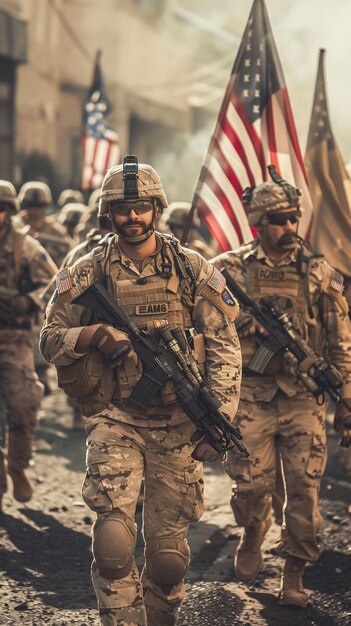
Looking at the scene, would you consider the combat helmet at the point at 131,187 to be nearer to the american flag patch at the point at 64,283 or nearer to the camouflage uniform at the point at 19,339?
the american flag patch at the point at 64,283

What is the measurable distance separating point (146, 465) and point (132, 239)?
916mm

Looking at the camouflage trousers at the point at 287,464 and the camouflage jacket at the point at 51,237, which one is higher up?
the camouflage jacket at the point at 51,237

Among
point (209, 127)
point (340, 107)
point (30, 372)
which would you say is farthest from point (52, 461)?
point (209, 127)

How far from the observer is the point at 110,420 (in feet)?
19.4

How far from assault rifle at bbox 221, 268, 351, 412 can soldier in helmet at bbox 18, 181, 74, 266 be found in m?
5.75

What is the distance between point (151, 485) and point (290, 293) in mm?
1689

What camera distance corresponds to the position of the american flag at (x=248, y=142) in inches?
337

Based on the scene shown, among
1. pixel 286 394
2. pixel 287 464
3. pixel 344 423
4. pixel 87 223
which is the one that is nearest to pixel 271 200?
pixel 286 394

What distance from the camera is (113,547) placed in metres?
5.57

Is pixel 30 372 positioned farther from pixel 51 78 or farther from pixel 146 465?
pixel 51 78

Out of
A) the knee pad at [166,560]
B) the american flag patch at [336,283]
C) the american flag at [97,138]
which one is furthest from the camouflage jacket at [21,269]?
the american flag at [97,138]

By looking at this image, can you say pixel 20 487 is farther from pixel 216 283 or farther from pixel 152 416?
pixel 216 283

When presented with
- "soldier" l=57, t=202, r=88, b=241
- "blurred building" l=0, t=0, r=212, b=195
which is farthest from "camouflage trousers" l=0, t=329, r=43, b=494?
"blurred building" l=0, t=0, r=212, b=195

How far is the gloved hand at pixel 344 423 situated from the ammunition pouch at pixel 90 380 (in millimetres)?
1511
